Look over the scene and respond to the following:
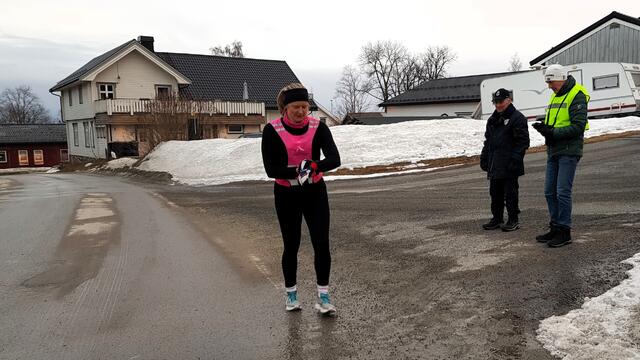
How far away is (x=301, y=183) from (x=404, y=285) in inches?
65.1

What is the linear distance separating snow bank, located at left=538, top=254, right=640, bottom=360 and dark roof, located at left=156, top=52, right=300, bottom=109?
36267 mm

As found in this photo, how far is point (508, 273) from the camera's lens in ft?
16.7

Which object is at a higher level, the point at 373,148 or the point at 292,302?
the point at 373,148

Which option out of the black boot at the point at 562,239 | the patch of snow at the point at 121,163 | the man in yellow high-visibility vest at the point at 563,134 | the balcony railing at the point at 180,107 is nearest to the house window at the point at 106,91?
the balcony railing at the point at 180,107

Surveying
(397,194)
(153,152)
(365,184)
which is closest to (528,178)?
(397,194)

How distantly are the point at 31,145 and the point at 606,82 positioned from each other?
59.2 m

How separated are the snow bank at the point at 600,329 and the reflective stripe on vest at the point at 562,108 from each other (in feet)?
6.59

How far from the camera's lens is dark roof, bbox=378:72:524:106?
43281 millimetres

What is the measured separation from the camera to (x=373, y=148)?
59.7ft

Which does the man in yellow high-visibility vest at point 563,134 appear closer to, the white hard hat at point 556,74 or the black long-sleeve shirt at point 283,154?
the white hard hat at point 556,74

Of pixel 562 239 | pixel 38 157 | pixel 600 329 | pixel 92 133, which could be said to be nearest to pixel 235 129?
pixel 92 133

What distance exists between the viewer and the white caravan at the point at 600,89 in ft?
73.3

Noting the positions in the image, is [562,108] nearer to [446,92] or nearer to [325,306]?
[325,306]

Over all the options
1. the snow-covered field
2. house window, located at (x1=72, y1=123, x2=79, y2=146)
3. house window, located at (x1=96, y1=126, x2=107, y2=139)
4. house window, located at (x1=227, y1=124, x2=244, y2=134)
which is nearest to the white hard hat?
the snow-covered field
